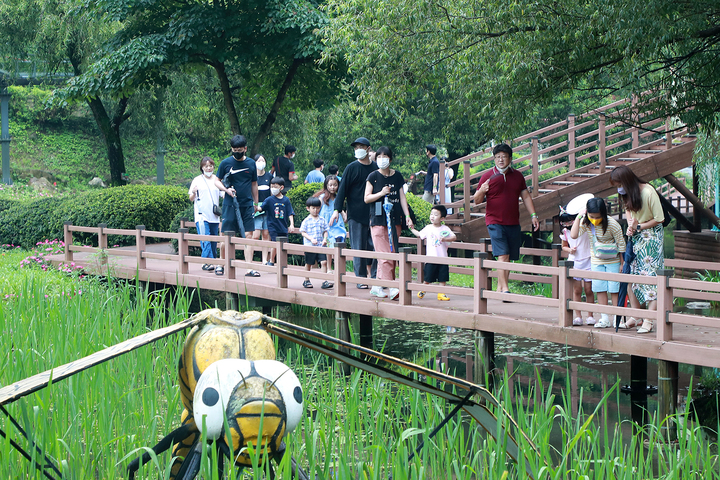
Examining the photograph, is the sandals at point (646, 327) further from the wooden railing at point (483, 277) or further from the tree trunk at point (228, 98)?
the tree trunk at point (228, 98)

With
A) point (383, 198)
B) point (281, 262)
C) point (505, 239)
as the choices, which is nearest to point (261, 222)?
point (281, 262)

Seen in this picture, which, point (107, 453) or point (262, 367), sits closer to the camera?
point (262, 367)

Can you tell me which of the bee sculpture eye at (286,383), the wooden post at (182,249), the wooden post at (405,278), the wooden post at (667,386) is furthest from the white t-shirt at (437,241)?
the bee sculpture eye at (286,383)

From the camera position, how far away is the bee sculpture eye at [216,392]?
218cm

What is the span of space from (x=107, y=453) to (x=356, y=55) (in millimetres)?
8250

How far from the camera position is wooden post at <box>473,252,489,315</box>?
7.70 m

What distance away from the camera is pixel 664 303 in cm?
639

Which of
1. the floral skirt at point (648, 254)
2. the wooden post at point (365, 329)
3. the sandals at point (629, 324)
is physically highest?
the floral skirt at point (648, 254)

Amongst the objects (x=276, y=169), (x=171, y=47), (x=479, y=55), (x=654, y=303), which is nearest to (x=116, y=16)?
(x=171, y=47)

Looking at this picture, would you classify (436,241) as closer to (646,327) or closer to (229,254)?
(229,254)

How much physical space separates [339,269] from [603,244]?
3.16m

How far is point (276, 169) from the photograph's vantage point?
13508mm

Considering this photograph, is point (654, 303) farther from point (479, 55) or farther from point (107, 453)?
point (107, 453)

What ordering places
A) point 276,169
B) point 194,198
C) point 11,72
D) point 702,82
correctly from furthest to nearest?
point 11,72 → point 276,169 → point 194,198 → point 702,82
